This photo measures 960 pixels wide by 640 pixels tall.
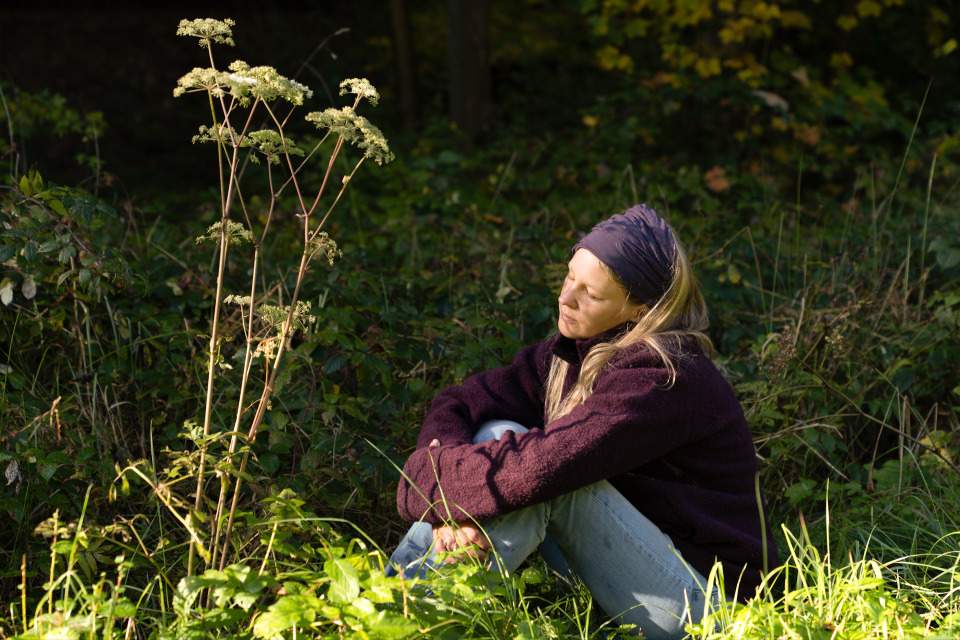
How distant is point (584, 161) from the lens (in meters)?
6.49

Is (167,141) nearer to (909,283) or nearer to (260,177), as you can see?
(260,177)

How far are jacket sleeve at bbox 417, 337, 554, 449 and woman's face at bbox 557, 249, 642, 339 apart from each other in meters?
0.26

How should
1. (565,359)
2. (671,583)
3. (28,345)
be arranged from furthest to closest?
(28,345) → (565,359) → (671,583)

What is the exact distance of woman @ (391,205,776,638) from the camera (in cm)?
237

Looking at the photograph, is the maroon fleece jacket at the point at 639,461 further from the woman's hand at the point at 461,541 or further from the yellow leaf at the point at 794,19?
the yellow leaf at the point at 794,19

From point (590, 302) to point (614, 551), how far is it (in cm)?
57

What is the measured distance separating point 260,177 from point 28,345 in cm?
359

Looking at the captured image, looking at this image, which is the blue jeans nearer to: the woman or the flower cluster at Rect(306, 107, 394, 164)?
the woman

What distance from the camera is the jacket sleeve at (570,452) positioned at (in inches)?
91.9

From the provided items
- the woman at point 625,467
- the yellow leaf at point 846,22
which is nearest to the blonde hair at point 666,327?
the woman at point 625,467

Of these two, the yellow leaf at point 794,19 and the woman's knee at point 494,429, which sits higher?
the yellow leaf at point 794,19

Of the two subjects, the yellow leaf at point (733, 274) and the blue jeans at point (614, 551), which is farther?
the yellow leaf at point (733, 274)

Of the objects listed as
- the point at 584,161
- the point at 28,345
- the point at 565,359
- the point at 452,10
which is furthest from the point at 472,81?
the point at 565,359

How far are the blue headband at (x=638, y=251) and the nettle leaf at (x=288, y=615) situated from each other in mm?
1016
